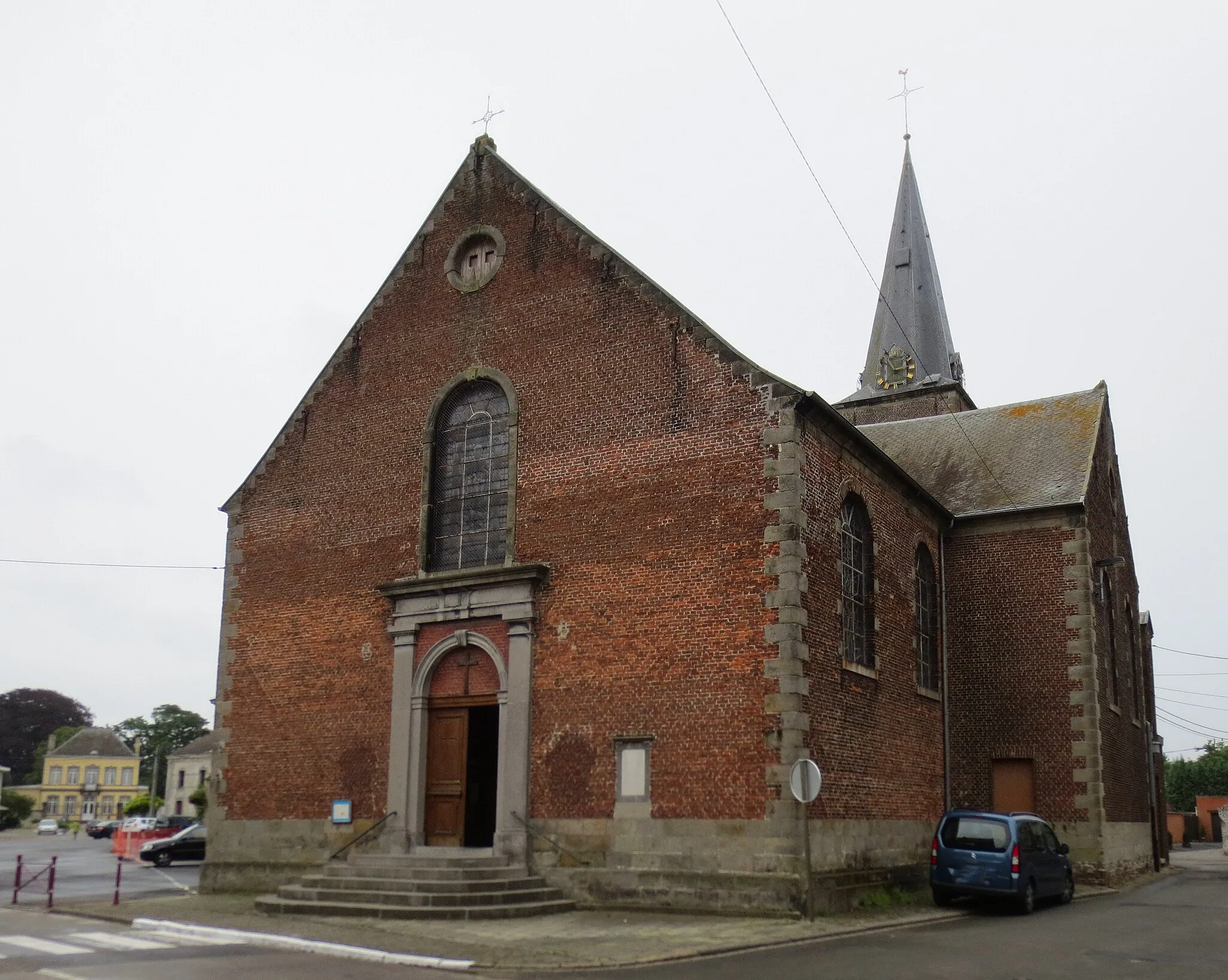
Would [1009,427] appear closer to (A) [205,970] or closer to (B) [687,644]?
(B) [687,644]

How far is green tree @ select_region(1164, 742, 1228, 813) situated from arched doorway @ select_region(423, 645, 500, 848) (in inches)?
2703

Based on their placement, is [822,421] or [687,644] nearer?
[687,644]

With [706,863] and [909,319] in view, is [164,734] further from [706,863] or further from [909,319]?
[706,863]

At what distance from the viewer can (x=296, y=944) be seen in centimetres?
1302

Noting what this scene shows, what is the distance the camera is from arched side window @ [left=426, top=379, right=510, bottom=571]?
1923 cm

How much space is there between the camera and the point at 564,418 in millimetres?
18703

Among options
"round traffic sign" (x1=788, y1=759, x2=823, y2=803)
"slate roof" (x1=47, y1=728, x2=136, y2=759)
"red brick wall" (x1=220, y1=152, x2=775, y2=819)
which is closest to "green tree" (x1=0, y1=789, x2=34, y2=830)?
"slate roof" (x1=47, y1=728, x2=136, y2=759)

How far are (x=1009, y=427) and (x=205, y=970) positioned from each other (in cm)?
2130

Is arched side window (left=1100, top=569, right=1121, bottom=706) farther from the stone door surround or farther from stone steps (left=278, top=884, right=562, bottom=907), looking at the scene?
stone steps (left=278, top=884, right=562, bottom=907)

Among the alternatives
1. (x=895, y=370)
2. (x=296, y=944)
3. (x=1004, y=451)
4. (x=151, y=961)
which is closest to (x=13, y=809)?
(x=895, y=370)

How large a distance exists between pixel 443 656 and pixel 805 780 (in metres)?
6.57

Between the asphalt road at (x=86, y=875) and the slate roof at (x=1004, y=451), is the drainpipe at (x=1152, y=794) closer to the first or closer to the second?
the slate roof at (x=1004, y=451)

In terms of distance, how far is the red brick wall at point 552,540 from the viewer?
16531 mm

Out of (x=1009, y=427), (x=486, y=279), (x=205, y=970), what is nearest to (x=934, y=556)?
(x=1009, y=427)
